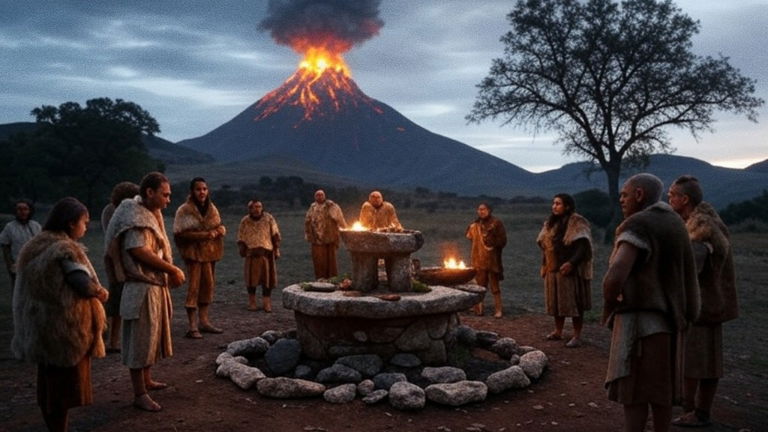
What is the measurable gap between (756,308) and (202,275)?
10.1 m

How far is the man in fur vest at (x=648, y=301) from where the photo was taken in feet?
13.3

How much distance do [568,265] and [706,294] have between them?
237 centimetres

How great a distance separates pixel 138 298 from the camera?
210 inches

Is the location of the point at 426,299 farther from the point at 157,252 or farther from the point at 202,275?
the point at 202,275

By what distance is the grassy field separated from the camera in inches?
330

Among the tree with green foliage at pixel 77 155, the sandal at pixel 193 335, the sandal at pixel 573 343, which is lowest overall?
the sandal at pixel 573 343

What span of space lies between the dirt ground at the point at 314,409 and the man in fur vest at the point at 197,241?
1.29 metres

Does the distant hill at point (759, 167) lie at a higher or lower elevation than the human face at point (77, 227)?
higher

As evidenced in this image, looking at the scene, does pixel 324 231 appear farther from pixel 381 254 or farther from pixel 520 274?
pixel 520 274

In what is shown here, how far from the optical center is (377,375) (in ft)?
20.2

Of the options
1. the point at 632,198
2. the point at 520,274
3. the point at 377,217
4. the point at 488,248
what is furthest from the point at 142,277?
the point at 520,274

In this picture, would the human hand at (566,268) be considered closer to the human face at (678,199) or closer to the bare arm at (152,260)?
the human face at (678,199)

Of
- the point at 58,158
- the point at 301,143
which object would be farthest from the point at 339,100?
the point at 58,158

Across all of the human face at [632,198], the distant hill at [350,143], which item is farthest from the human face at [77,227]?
the distant hill at [350,143]
